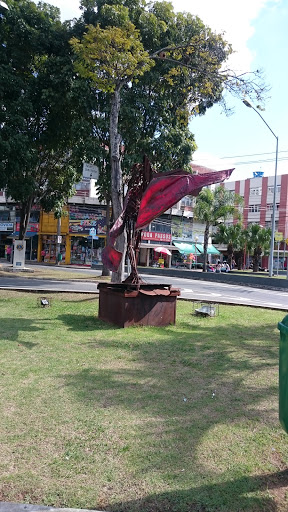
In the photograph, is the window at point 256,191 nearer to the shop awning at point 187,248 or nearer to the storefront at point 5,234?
the shop awning at point 187,248

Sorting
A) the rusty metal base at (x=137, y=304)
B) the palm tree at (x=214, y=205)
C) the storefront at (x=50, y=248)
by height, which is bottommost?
the rusty metal base at (x=137, y=304)

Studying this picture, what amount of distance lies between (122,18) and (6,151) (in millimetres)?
6936

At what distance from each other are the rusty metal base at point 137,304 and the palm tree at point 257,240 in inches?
1391

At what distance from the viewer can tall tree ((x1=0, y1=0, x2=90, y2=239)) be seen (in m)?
17.6

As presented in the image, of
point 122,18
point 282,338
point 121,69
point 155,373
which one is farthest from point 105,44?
point 282,338

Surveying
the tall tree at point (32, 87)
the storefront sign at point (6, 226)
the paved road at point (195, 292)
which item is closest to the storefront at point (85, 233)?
the storefront sign at point (6, 226)

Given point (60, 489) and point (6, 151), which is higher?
point (6, 151)

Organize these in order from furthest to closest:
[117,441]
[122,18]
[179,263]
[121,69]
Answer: [179,263] < [122,18] < [121,69] < [117,441]

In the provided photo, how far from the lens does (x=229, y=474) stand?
3.17m

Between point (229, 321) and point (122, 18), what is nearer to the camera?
point (229, 321)

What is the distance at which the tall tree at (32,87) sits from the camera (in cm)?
1761

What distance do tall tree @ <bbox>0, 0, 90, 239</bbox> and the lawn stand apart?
39.4 feet

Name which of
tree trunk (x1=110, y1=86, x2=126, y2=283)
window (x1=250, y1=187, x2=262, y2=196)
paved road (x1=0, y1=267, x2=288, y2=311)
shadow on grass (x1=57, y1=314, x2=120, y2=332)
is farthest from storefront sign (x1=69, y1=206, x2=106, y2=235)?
shadow on grass (x1=57, y1=314, x2=120, y2=332)

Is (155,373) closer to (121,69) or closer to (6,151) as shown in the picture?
(121,69)
